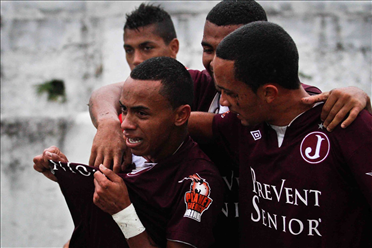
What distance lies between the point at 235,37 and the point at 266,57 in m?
0.19

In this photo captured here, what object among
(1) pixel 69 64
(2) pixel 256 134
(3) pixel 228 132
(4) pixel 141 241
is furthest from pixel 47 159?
(1) pixel 69 64

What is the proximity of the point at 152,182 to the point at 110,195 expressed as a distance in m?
0.24

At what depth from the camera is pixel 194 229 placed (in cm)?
197

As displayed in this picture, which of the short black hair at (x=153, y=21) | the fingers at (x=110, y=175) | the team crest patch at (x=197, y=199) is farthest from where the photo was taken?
the short black hair at (x=153, y=21)

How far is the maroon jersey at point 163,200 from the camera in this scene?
2008 mm

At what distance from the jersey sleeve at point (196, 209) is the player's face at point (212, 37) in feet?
2.42

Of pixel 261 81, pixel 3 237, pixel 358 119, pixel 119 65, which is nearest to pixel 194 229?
pixel 261 81

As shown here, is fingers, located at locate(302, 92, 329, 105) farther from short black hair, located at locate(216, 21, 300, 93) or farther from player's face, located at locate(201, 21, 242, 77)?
player's face, located at locate(201, 21, 242, 77)

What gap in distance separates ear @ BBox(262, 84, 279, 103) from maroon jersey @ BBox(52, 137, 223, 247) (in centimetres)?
47

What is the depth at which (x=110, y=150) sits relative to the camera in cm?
231

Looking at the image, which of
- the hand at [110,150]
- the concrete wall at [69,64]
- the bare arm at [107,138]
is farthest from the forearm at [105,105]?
the concrete wall at [69,64]

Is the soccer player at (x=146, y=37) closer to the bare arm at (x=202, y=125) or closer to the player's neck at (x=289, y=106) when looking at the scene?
the bare arm at (x=202, y=125)

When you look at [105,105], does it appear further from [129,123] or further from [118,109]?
[129,123]

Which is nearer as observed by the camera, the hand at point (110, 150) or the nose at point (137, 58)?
the hand at point (110, 150)
